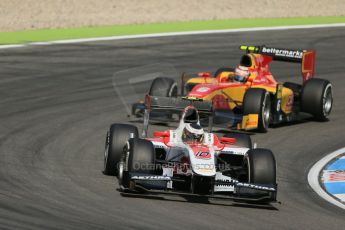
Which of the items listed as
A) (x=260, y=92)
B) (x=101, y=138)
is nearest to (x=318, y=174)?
(x=260, y=92)

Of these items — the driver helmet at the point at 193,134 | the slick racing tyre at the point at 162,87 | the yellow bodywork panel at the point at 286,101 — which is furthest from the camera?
the yellow bodywork panel at the point at 286,101

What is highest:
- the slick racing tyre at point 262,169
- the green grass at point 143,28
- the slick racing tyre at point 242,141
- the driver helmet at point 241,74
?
the green grass at point 143,28

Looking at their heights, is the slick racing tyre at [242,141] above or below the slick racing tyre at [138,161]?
above

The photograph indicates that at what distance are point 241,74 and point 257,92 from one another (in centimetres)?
→ 150

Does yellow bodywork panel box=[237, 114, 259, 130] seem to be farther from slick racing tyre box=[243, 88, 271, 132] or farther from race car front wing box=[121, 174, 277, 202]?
race car front wing box=[121, 174, 277, 202]

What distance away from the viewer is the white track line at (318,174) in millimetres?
16188

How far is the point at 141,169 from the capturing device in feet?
50.1

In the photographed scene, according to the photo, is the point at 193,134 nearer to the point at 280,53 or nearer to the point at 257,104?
the point at 257,104

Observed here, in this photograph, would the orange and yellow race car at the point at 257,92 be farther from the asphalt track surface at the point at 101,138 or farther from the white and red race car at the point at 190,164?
the white and red race car at the point at 190,164

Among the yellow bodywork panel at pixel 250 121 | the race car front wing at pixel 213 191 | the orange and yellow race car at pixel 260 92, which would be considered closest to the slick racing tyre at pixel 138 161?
the race car front wing at pixel 213 191

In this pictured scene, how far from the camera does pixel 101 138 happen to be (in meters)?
20.1

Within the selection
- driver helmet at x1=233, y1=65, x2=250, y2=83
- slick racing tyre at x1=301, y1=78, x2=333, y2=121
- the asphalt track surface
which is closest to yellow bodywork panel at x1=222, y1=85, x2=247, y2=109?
driver helmet at x1=233, y1=65, x2=250, y2=83

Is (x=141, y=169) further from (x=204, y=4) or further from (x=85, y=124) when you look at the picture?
(x=204, y=4)

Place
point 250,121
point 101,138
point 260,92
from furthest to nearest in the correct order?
point 260,92
point 250,121
point 101,138
